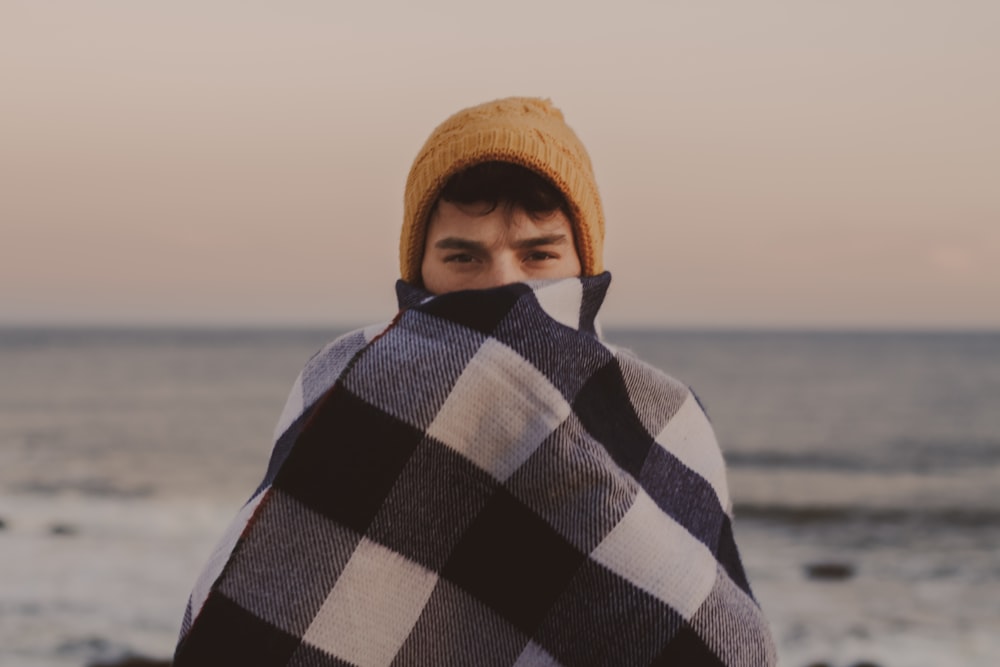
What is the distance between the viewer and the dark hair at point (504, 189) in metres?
1.75

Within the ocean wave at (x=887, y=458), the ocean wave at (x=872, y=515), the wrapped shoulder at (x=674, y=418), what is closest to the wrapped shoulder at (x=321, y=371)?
the wrapped shoulder at (x=674, y=418)

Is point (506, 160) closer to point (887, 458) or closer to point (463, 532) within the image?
point (463, 532)

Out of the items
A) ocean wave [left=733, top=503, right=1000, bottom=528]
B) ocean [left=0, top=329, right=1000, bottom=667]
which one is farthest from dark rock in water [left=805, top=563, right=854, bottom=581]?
ocean wave [left=733, top=503, right=1000, bottom=528]

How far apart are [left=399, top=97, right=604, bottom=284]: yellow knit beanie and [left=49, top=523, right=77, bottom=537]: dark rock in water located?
11.3m

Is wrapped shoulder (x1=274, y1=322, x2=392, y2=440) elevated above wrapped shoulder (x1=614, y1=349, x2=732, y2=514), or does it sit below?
below

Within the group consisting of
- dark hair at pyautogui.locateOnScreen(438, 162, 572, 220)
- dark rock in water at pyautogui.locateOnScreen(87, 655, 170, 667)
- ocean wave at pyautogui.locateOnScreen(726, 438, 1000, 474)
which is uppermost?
ocean wave at pyautogui.locateOnScreen(726, 438, 1000, 474)

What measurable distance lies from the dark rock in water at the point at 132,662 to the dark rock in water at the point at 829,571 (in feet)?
22.0

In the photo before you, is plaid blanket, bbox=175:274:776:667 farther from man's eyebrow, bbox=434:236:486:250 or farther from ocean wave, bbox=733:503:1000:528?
ocean wave, bbox=733:503:1000:528

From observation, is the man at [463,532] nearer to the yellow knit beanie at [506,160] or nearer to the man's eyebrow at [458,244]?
the man's eyebrow at [458,244]

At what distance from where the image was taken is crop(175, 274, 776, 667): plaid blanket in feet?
4.25

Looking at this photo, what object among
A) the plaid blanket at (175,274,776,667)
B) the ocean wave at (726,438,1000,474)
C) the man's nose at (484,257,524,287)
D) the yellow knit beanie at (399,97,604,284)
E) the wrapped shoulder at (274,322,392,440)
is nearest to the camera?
the plaid blanket at (175,274,776,667)

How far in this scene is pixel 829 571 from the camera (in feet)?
34.6

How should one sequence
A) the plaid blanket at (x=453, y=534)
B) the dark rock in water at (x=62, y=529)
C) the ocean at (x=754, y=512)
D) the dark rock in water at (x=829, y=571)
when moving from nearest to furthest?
the plaid blanket at (x=453, y=534), the ocean at (x=754, y=512), the dark rock in water at (x=829, y=571), the dark rock in water at (x=62, y=529)

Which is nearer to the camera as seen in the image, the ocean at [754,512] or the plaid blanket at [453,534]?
the plaid blanket at [453,534]
